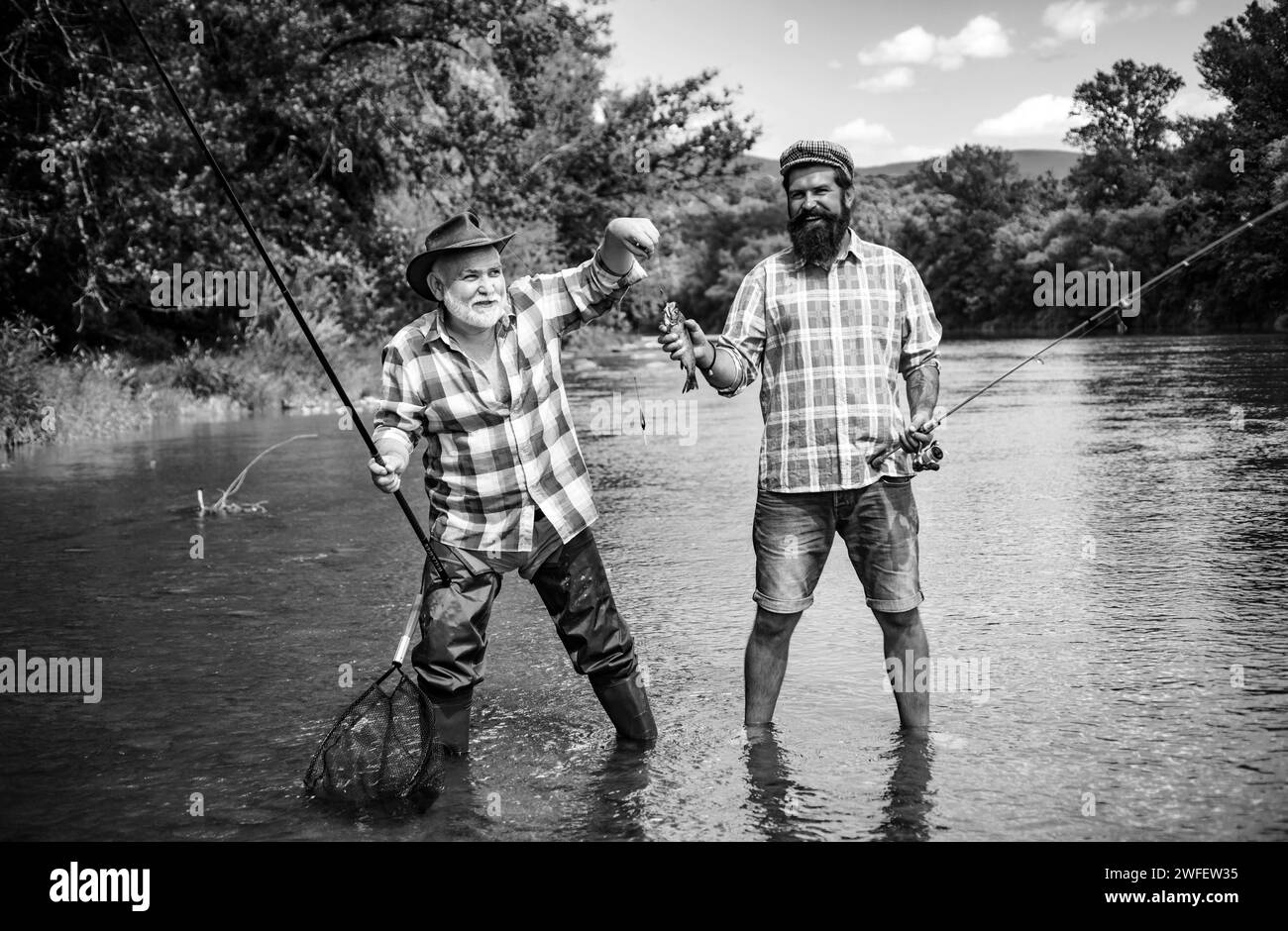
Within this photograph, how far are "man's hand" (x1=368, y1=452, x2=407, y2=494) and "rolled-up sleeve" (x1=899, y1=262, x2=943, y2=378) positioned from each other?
1.80 meters

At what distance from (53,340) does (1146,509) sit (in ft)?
50.6

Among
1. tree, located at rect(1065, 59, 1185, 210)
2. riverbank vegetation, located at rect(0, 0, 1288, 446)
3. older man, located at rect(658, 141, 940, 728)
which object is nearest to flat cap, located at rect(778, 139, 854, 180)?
older man, located at rect(658, 141, 940, 728)

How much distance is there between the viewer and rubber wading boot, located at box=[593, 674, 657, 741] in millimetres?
4906

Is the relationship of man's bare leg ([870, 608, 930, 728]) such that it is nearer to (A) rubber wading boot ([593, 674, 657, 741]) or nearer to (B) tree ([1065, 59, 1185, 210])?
(A) rubber wading boot ([593, 674, 657, 741])

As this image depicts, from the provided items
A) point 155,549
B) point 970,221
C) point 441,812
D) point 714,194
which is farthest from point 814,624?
point 970,221

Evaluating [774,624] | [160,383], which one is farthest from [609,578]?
[160,383]

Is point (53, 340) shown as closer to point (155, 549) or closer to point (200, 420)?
point (200, 420)

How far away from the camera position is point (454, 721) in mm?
4816

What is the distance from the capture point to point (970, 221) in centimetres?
9100

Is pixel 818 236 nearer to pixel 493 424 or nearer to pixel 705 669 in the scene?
pixel 493 424

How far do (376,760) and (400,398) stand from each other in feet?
3.96

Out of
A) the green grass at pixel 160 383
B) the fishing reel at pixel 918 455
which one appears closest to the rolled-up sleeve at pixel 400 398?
the fishing reel at pixel 918 455

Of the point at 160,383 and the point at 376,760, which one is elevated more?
the point at 160,383

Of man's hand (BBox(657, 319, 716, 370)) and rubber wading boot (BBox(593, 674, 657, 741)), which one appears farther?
rubber wading boot (BBox(593, 674, 657, 741))
